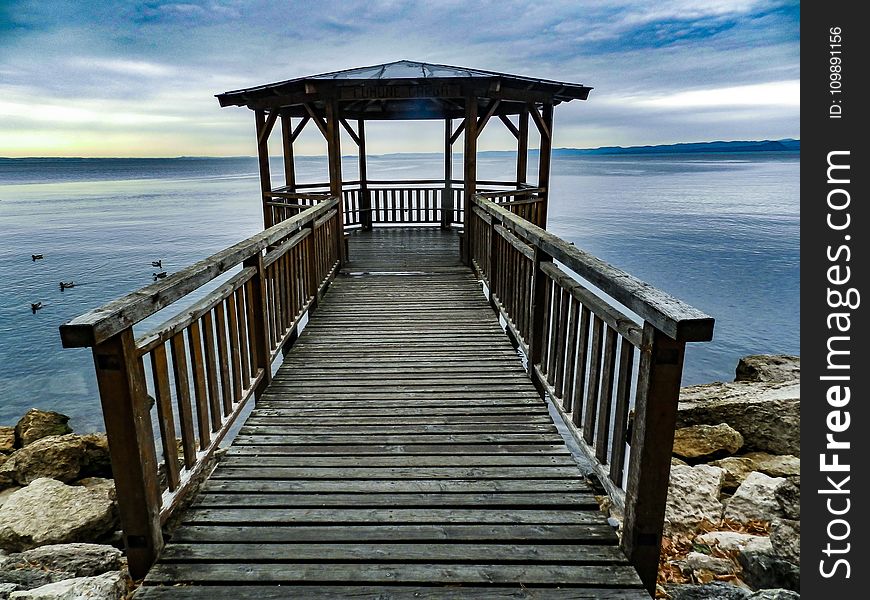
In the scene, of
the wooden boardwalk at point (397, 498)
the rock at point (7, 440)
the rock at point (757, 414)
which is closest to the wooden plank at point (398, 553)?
the wooden boardwalk at point (397, 498)

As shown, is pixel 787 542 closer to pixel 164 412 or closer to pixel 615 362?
pixel 615 362

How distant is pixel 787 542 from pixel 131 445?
3.53 meters

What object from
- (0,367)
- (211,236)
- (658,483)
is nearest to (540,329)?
(658,483)

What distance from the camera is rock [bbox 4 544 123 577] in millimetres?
2859

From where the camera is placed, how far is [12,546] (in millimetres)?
3955

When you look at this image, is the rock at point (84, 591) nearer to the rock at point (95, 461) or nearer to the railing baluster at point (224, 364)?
the railing baluster at point (224, 364)

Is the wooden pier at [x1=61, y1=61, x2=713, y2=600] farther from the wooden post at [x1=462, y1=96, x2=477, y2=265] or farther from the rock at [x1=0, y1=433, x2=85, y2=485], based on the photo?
the rock at [x1=0, y1=433, x2=85, y2=485]

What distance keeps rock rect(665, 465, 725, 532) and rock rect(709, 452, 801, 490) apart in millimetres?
781

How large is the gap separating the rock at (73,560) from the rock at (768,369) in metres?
9.98

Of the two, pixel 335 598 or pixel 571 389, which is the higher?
pixel 571 389

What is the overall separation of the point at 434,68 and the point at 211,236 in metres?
27.5

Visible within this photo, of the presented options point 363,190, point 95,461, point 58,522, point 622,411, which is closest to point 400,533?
point 622,411

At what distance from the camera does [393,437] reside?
3.33 metres
